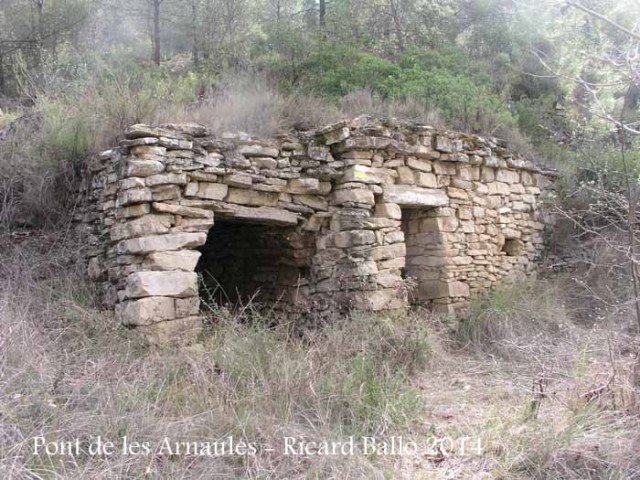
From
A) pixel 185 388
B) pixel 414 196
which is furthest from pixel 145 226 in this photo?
pixel 414 196

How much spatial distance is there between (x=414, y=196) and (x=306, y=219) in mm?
1213

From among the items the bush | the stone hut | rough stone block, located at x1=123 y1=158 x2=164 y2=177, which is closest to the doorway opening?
the stone hut

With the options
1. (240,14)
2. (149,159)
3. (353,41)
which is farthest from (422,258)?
(240,14)

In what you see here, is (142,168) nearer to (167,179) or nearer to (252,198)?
(167,179)

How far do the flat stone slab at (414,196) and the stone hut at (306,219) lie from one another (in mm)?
15

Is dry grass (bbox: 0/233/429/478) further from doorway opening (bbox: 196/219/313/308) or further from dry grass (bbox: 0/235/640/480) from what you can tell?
doorway opening (bbox: 196/219/313/308)

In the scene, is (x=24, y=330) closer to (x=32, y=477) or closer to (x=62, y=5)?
(x=32, y=477)

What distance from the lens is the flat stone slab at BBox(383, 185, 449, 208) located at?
603cm

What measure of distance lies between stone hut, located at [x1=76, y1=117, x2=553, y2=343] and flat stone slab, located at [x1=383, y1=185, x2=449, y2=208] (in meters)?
0.02

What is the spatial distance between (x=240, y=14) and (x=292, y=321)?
9248 mm

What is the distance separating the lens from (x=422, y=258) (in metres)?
6.71

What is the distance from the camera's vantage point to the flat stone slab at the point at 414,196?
603 cm

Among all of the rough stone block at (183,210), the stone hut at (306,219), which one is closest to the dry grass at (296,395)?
the stone hut at (306,219)

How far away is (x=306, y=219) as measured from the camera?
592 centimetres
